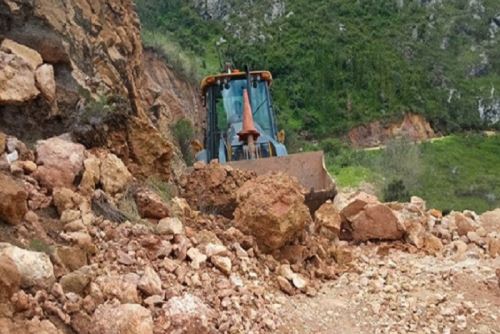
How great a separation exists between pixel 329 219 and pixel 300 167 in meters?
1.89

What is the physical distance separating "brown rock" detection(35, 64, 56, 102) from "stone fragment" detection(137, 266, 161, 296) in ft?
6.25

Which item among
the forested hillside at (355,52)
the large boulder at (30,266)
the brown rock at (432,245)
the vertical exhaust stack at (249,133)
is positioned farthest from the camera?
the forested hillside at (355,52)

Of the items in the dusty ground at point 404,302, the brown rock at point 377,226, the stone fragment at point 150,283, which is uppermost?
the stone fragment at point 150,283

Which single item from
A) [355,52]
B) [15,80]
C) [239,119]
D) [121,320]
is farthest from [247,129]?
[355,52]

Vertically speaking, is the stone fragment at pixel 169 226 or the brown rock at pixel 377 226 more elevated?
the stone fragment at pixel 169 226

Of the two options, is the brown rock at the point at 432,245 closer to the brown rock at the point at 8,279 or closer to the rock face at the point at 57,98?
the rock face at the point at 57,98

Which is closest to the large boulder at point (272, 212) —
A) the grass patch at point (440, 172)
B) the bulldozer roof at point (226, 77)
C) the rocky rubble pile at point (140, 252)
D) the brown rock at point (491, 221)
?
the rocky rubble pile at point (140, 252)

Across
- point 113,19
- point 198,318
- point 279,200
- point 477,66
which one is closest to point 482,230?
point 279,200

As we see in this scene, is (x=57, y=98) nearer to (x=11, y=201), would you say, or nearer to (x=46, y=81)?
(x=46, y=81)

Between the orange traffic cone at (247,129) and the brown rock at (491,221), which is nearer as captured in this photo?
the brown rock at (491,221)

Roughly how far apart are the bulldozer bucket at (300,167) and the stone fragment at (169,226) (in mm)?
3508

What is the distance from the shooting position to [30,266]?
3352mm

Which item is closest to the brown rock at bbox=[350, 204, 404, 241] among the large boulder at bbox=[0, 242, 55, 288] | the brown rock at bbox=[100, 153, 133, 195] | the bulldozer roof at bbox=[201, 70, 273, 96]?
the brown rock at bbox=[100, 153, 133, 195]

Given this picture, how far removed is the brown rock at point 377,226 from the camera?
21.2 feet
